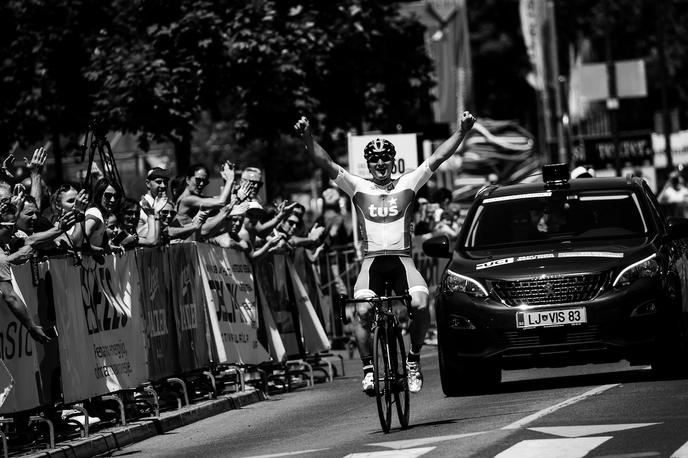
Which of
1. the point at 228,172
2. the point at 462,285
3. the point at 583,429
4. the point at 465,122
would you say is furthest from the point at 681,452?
the point at 228,172

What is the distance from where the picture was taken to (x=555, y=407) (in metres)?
12.9

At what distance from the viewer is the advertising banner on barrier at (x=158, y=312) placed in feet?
50.0

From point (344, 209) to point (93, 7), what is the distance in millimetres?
5258

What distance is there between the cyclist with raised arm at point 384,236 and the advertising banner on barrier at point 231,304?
3.85 meters

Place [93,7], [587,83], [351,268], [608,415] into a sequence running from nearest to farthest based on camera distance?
[608,415]
[351,268]
[93,7]
[587,83]

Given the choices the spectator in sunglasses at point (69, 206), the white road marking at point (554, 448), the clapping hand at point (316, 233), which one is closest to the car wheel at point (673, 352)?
the white road marking at point (554, 448)

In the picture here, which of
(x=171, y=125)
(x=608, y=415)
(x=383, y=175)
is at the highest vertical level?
(x=171, y=125)

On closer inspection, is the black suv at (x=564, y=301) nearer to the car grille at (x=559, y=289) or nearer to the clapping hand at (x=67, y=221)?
the car grille at (x=559, y=289)

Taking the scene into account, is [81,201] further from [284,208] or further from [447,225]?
[447,225]

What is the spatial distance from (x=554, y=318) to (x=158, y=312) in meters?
3.64

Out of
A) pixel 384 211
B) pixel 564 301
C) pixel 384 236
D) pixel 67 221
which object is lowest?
pixel 564 301

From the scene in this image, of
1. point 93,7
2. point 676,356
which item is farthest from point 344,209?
point 676,356

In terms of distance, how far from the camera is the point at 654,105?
97250mm

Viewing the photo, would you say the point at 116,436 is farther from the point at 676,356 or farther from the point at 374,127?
the point at 374,127
